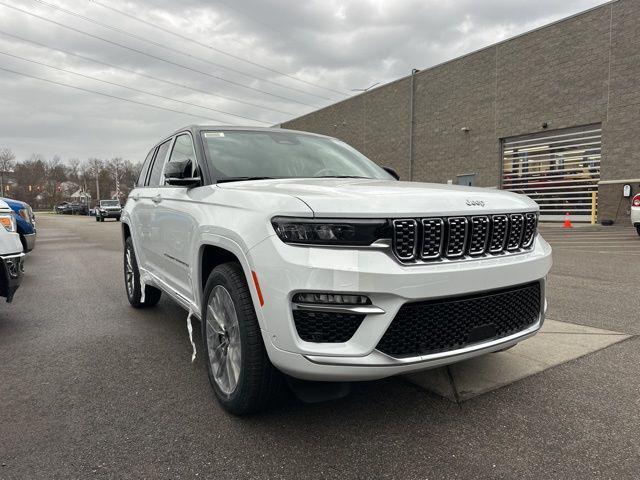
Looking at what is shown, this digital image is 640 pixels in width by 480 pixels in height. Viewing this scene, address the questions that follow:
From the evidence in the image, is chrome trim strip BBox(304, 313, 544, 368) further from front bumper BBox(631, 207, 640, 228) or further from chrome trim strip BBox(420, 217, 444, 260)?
front bumper BBox(631, 207, 640, 228)

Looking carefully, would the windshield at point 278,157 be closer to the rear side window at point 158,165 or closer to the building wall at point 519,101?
the rear side window at point 158,165

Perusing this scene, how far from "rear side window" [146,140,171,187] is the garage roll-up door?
63.0ft

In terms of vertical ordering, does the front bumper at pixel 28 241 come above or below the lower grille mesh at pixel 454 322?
below

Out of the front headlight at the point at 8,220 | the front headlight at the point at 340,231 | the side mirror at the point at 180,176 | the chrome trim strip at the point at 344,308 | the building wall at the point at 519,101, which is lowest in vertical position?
the chrome trim strip at the point at 344,308

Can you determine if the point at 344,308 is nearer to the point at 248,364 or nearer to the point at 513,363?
the point at 248,364

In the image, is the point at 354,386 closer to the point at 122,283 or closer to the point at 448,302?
the point at 448,302

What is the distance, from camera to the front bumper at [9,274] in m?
4.24

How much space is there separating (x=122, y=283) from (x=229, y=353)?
521 centimetres

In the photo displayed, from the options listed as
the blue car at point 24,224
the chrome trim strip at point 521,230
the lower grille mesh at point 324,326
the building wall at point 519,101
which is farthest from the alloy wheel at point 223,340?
the building wall at point 519,101

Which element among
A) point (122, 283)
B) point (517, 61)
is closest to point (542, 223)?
point (517, 61)

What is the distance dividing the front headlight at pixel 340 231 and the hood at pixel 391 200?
0.12 ft

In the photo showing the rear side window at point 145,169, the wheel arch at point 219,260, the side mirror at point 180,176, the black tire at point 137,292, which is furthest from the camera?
the rear side window at point 145,169

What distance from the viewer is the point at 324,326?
2168 mm

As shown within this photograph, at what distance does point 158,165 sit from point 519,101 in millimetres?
20683
